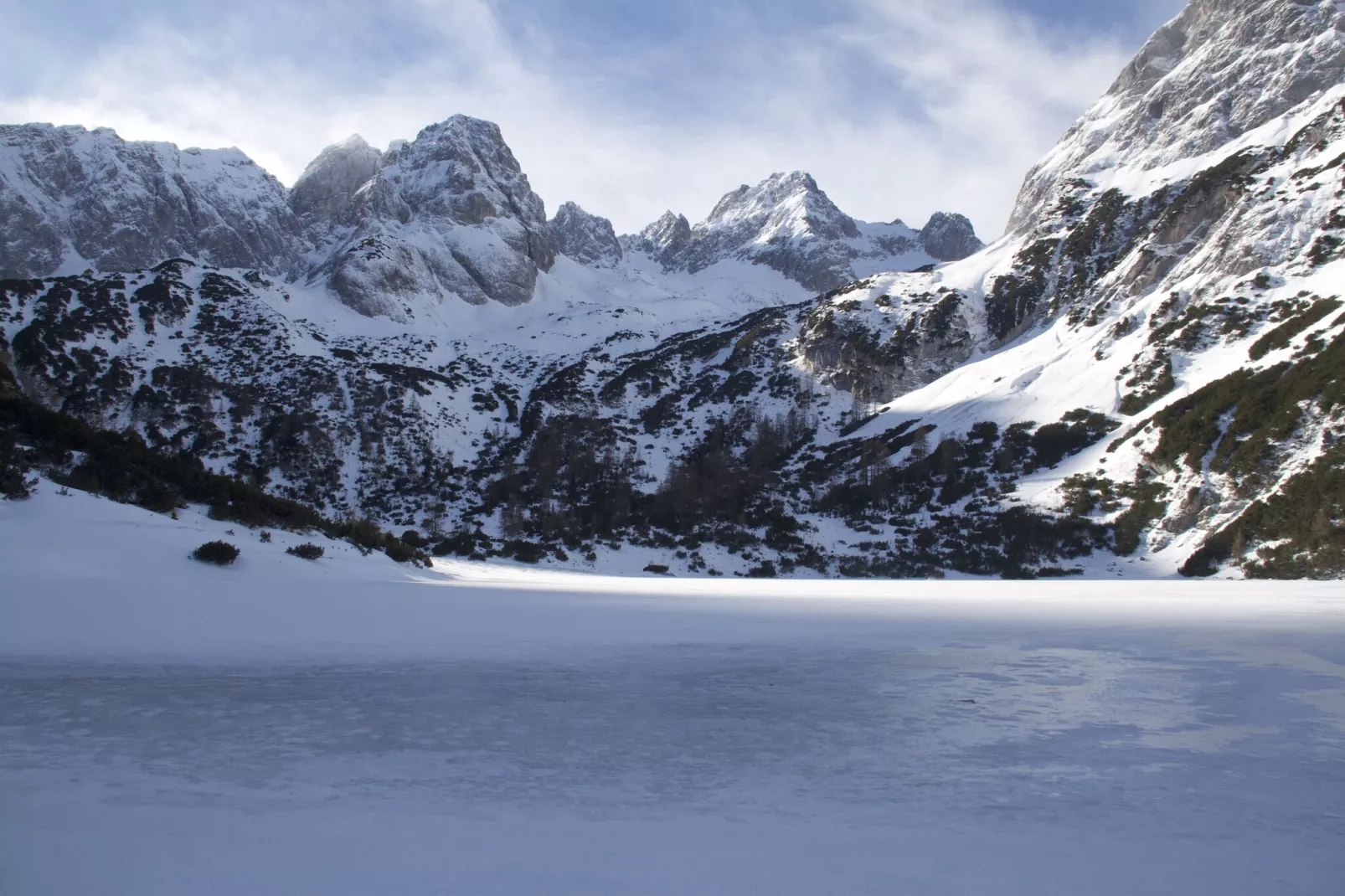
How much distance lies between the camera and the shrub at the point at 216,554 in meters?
12.9

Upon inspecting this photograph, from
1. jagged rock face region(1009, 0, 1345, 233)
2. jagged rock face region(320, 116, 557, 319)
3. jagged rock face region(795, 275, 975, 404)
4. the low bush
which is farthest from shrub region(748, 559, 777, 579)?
jagged rock face region(320, 116, 557, 319)

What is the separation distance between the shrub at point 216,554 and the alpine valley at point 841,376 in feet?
13.1

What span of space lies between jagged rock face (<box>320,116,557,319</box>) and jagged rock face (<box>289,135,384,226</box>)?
3.86 meters

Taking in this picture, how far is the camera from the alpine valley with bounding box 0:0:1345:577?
126ft

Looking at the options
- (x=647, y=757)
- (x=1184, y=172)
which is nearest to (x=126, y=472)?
(x=647, y=757)

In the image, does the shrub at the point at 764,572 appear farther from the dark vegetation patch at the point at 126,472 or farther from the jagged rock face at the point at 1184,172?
the jagged rock face at the point at 1184,172

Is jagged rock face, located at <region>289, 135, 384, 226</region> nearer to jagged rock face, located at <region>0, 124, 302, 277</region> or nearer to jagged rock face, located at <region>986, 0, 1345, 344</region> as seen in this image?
jagged rock face, located at <region>0, 124, 302, 277</region>

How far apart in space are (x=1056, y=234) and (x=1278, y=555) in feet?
239

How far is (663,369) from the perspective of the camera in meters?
105

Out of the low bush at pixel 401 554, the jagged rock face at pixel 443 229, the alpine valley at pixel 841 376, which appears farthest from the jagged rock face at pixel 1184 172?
the jagged rock face at pixel 443 229

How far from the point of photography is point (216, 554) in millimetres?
12969

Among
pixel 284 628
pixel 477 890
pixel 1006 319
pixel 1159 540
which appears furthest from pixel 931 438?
pixel 477 890

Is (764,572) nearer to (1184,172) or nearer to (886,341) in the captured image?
(886,341)

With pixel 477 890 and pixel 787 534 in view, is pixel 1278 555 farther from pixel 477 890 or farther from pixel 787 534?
pixel 477 890
